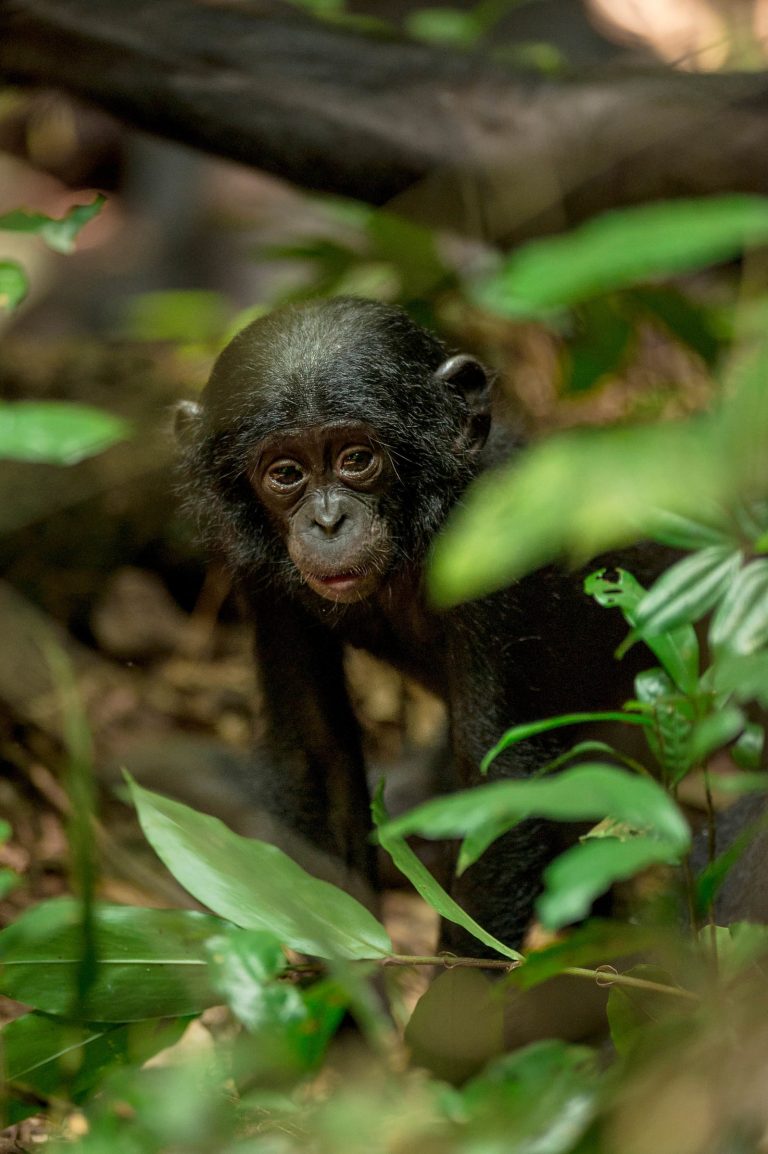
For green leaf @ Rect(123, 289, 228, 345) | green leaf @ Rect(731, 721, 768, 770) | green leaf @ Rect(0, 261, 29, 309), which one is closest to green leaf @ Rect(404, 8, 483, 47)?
green leaf @ Rect(123, 289, 228, 345)

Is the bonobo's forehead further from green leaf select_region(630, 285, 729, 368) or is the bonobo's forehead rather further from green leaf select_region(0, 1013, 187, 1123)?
green leaf select_region(0, 1013, 187, 1123)

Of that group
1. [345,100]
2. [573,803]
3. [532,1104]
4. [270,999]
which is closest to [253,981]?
[270,999]

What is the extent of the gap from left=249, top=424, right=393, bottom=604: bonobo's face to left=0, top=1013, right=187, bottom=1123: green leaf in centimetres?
148

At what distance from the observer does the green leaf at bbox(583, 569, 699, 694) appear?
234 cm

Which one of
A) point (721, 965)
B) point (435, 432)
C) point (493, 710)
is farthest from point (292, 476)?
point (721, 965)

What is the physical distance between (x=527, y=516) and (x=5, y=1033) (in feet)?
6.15

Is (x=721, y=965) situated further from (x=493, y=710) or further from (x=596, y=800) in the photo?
(x=493, y=710)

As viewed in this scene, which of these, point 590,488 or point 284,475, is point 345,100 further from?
point 590,488

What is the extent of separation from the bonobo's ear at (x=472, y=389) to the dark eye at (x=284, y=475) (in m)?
0.54

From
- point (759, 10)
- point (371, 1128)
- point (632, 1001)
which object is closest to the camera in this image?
point (371, 1128)

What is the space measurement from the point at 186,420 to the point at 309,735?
1.14 metres

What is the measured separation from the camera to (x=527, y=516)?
3.91 ft

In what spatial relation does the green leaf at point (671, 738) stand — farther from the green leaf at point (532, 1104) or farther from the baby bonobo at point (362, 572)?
the baby bonobo at point (362, 572)

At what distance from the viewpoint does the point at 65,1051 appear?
8.41 feet
